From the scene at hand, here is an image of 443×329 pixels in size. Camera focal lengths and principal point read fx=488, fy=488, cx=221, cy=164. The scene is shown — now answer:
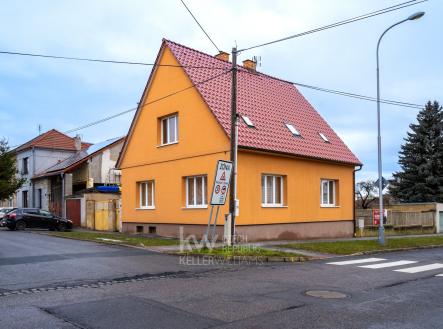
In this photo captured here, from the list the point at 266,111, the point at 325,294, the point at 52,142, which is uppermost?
the point at 52,142

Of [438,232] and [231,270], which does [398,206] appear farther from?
[231,270]

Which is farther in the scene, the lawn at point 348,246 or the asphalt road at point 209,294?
the lawn at point 348,246

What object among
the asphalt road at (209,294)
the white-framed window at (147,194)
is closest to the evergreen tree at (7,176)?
the white-framed window at (147,194)

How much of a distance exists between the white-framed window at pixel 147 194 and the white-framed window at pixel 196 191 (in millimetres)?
2789

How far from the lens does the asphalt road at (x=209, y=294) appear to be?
6605 mm

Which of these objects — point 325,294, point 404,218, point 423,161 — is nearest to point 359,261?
point 325,294

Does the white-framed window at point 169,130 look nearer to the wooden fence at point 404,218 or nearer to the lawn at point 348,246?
the lawn at point 348,246

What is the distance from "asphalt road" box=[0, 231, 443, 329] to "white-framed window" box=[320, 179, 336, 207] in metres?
9.63

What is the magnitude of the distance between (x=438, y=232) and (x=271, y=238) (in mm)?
17055

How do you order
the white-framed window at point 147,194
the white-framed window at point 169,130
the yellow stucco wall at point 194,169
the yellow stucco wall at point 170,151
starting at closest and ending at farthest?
the yellow stucco wall at point 194,169 → the yellow stucco wall at point 170,151 → the white-framed window at point 169,130 → the white-framed window at point 147,194

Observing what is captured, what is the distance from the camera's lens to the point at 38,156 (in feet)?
146

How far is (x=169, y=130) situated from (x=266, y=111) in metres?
4.60

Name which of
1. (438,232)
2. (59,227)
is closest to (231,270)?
(59,227)

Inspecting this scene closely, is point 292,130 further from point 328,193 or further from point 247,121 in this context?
point 328,193
